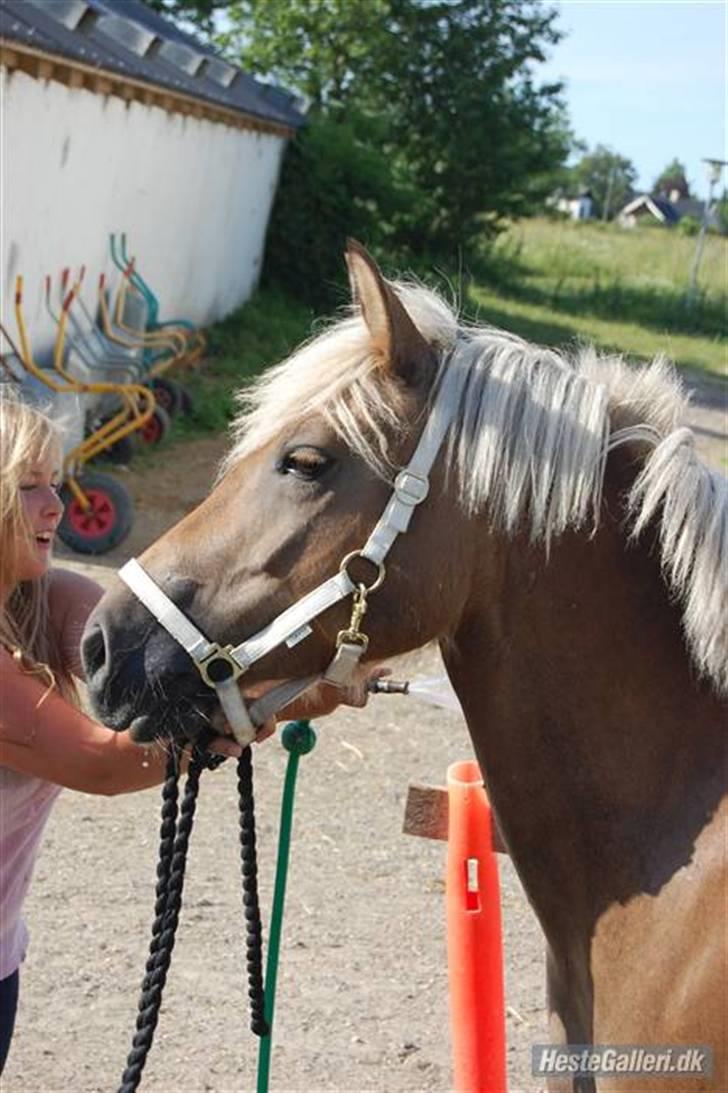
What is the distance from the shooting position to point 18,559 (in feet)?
7.91

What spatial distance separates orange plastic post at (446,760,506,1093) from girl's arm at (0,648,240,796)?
33.9 inches

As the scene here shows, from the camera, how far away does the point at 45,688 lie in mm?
2402

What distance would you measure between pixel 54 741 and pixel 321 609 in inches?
23.0

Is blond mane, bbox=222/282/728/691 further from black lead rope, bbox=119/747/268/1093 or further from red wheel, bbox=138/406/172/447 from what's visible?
red wheel, bbox=138/406/172/447

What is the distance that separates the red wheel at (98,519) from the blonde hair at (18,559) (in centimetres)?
568

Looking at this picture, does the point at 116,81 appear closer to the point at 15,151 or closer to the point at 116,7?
the point at 15,151

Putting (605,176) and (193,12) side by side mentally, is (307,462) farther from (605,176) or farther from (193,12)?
(605,176)

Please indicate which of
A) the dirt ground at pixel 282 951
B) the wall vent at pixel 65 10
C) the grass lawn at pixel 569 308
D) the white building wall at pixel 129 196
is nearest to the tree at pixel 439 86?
the grass lawn at pixel 569 308

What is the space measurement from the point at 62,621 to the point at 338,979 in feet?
6.46

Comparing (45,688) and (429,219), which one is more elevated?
(429,219)

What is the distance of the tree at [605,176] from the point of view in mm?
94625

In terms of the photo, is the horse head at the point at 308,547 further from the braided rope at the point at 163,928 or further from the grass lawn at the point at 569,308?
the grass lawn at the point at 569,308

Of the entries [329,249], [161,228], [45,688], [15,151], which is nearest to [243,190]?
[329,249]

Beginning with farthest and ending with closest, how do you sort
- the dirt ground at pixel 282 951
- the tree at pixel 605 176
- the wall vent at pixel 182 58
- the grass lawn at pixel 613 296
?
the tree at pixel 605 176, the grass lawn at pixel 613 296, the wall vent at pixel 182 58, the dirt ground at pixel 282 951
